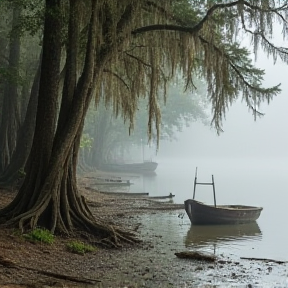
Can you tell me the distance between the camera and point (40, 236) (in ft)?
29.7

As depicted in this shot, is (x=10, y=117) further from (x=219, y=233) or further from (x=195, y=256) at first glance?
(x=195, y=256)

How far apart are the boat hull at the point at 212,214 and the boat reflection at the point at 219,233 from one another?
23 cm

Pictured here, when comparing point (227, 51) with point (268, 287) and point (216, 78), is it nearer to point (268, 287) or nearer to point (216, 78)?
point (216, 78)

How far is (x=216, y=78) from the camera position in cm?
1298

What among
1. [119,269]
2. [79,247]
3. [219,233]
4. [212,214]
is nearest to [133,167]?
[212,214]

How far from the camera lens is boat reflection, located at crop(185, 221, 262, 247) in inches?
547

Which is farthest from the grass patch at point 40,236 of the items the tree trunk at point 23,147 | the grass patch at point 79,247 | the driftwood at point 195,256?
the tree trunk at point 23,147

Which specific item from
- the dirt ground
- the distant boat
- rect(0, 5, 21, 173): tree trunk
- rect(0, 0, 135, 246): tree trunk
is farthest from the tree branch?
the distant boat

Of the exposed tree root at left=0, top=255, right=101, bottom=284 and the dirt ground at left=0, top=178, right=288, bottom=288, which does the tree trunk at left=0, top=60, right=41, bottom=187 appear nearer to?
the dirt ground at left=0, top=178, right=288, bottom=288

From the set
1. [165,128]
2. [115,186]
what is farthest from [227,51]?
[165,128]

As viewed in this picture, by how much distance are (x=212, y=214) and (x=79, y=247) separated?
880cm

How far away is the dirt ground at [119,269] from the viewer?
7000mm

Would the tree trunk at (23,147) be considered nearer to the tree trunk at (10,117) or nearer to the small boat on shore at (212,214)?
the tree trunk at (10,117)

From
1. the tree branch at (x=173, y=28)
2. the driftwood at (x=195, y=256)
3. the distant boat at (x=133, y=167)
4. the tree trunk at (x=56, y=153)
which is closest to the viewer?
the driftwood at (x=195, y=256)
